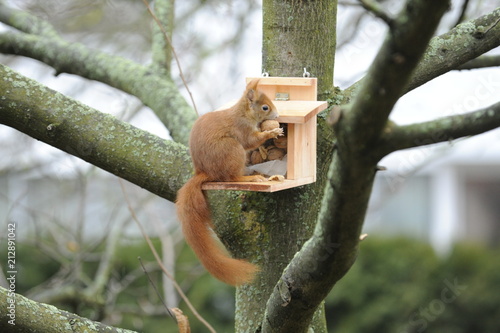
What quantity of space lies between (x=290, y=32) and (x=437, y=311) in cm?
349

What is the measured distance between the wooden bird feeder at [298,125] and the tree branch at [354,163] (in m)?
0.49

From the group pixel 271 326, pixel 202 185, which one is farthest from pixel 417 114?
pixel 271 326

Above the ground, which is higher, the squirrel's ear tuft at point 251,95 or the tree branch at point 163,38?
the tree branch at point 163,38

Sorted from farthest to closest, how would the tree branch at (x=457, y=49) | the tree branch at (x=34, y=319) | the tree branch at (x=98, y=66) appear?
the tree branch at (x=98, y=66) → the tree branch at (x=457, y=49) → the tree branch at (x=34, y=319)

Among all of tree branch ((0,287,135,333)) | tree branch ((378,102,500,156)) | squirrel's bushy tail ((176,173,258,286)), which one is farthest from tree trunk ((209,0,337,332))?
tree branch ((378,102,500,156))

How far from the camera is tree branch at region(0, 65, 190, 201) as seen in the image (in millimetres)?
1606

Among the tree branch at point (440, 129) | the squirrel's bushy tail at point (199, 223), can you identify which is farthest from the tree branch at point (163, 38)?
the tree branch at point (440, 129)

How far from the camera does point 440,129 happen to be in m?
0.86

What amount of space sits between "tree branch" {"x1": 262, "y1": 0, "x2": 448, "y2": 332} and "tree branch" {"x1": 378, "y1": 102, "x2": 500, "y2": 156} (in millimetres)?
24

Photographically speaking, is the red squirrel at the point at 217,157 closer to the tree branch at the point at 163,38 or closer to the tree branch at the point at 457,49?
the tree branch at the point at 457,49

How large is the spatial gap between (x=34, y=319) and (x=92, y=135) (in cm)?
55

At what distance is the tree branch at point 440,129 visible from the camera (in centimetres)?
85

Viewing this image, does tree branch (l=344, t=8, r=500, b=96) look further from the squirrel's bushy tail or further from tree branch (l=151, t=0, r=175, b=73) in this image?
tree branch (l=151, t=0, r=175, b=73)

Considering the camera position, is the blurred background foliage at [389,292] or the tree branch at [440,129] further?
the blurred background foliage at [389,292]
